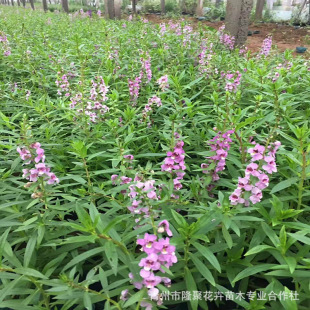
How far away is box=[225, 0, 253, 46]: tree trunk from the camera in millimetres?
8391

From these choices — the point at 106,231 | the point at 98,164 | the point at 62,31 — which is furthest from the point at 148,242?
the point at 62,31

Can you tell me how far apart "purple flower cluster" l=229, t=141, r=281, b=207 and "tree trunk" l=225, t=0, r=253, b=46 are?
7405mm

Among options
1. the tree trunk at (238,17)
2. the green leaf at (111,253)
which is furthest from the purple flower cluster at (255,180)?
the tree trunk at (238,17)

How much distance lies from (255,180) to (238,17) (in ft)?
25.7

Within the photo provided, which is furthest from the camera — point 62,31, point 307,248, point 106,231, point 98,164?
point 62,31

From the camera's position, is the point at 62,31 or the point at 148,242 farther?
the point at 62,31

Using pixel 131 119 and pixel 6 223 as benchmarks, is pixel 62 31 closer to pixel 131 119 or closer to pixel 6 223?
pixel 131 119

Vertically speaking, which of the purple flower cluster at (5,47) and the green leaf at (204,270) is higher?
the purple flower cluster at (5,47)

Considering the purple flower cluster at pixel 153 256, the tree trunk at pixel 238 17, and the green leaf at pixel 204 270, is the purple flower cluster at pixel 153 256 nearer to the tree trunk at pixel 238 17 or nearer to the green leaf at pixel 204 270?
the green leaf at pixel 204 270

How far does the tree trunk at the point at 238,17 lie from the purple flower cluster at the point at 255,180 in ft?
24.3

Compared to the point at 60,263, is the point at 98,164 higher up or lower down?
higher up

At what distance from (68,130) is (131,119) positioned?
83cm

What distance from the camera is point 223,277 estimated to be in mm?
2361

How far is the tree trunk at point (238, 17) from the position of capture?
839 cm
